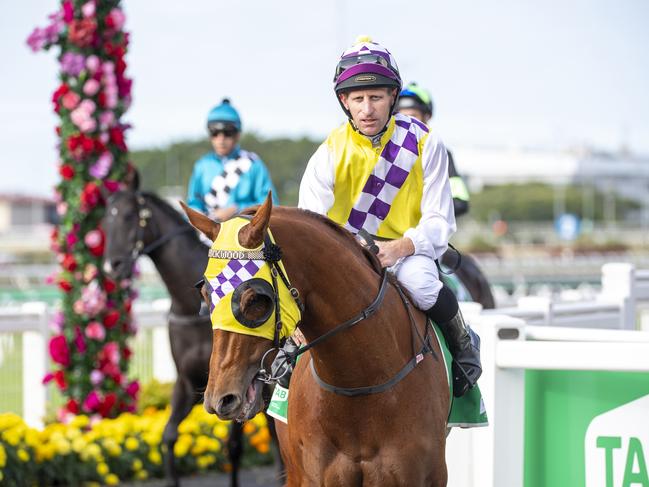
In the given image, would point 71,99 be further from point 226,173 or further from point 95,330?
point 95,330

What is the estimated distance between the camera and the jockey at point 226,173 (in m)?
7.85

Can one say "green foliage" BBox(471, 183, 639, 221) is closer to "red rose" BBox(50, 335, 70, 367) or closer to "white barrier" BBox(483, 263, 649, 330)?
"white barrier" BBox(483, 263, 649, 330)

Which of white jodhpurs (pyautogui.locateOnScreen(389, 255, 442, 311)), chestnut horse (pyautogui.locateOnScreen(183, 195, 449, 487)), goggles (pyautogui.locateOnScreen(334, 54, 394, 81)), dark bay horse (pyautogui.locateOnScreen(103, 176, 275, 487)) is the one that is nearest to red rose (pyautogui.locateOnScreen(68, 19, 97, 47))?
dark bay horse (pyautogui.locateOnScreen(103, 176, 275, 487))

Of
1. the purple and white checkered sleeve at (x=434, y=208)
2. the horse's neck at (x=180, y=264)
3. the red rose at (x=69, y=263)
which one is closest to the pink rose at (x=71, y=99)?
the red rose at (x=69, y=263)

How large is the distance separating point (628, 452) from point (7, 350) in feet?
23.4

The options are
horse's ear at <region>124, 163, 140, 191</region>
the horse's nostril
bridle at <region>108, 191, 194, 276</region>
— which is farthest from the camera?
horse's ear at <region>124, 163, 140, 191</region>

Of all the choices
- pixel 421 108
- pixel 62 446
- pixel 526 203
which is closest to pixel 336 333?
pixel 421 108

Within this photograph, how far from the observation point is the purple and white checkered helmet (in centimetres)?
Answer: 395

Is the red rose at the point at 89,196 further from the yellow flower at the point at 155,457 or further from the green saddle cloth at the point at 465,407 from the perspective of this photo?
the green saddle cloth at the point at 465,407

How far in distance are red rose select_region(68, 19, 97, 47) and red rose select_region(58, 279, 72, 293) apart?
1913 millimetres

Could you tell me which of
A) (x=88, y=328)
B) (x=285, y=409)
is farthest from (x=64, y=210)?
(x=285, y=409)

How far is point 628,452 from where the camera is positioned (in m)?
3.62

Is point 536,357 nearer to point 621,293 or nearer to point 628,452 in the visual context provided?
point 628,452

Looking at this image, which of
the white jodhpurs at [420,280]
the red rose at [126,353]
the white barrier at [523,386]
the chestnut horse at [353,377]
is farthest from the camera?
the red rose at [126,353]
